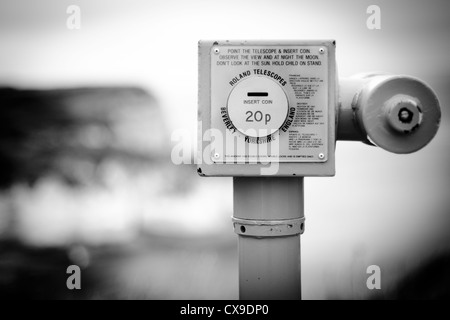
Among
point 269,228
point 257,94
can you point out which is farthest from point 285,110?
point 269,228

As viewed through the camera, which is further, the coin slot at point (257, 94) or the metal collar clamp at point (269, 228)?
the metal collar clamp at point (269, 228)

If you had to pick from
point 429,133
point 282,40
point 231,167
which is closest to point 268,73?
point 282,40

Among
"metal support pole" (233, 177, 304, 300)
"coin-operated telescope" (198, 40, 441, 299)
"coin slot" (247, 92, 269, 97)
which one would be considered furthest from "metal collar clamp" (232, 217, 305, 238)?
"coin slot" (247, 92, 269, 97)

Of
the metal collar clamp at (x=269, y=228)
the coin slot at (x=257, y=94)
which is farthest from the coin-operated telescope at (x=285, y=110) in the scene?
the metal collar clamp at (x=269, y=228)

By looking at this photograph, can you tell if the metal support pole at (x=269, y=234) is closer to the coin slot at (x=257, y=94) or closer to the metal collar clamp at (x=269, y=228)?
the metal collar clamp at (x=269, y=228)

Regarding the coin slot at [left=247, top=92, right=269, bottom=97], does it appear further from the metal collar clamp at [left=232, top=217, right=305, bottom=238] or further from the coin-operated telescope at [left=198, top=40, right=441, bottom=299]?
the metal collar clamp at [left=232, top=217, right=305, bottom=238]

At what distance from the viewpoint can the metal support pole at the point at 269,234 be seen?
175 centimetres

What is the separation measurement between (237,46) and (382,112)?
56 cm

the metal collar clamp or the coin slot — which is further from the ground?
the coin slot

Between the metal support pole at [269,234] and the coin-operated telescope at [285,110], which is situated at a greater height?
the coin-operated telescope at [285,110]

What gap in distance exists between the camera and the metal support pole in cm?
175

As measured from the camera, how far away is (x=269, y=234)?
174cm

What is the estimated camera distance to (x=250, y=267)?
5.78 feet

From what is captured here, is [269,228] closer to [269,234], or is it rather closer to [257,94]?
[269,234]
